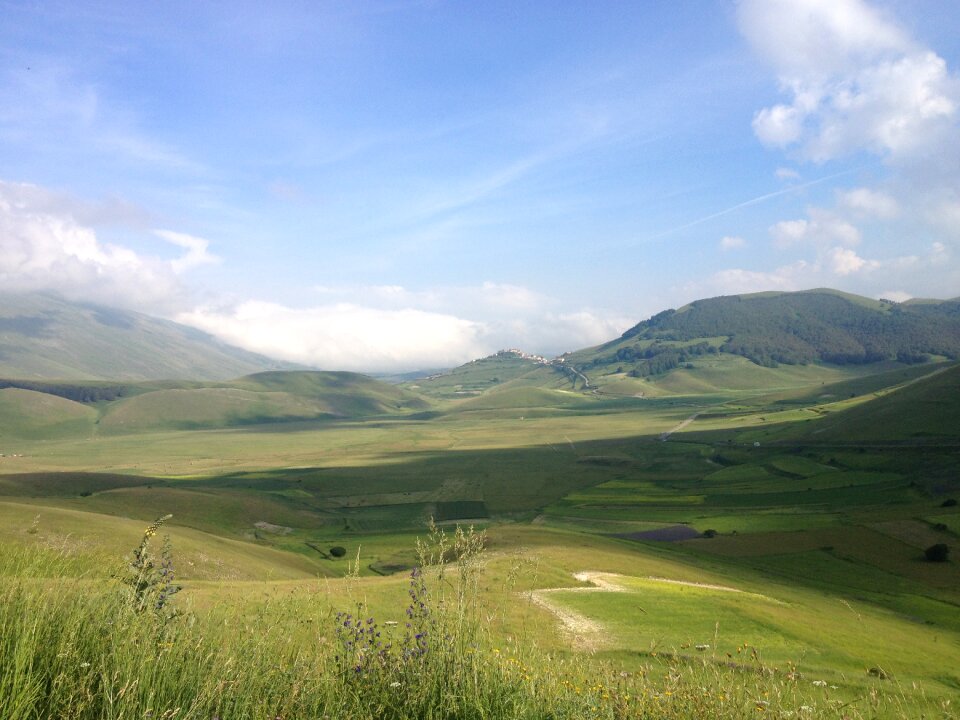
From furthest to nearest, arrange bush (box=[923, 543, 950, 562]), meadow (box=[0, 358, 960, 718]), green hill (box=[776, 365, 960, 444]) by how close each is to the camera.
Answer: green hill (box=[776, 365, 960, 444])
bush (box=[923, 543, 950, 562])
meadow (box=[0, 358, 960, 718])

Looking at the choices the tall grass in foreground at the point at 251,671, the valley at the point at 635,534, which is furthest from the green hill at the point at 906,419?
the tall grass in foreground at the point at 251,671

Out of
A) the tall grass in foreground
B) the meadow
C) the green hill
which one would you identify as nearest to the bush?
the meadow

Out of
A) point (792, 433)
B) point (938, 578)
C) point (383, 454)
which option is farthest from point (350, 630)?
point (383, 454)

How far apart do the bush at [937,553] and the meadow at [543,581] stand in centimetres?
114

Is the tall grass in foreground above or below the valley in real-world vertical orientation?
above

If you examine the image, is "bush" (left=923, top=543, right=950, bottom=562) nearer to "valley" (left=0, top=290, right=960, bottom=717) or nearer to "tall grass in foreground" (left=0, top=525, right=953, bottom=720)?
"valley" (left=0, top=290, right=960, bottom=717)

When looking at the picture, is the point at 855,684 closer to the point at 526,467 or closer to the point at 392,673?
the point at 392,673

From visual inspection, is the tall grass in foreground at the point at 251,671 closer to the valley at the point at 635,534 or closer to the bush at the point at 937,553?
the valley at the point at 635,534

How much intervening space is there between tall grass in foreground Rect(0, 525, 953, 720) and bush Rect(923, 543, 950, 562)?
60013mm

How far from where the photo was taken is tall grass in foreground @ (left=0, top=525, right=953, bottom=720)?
6.24m

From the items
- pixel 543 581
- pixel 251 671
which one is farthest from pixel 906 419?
pixel 251 671

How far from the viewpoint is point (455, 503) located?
112 meters

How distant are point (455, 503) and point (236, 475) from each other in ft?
211

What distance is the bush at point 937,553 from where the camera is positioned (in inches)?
2245
